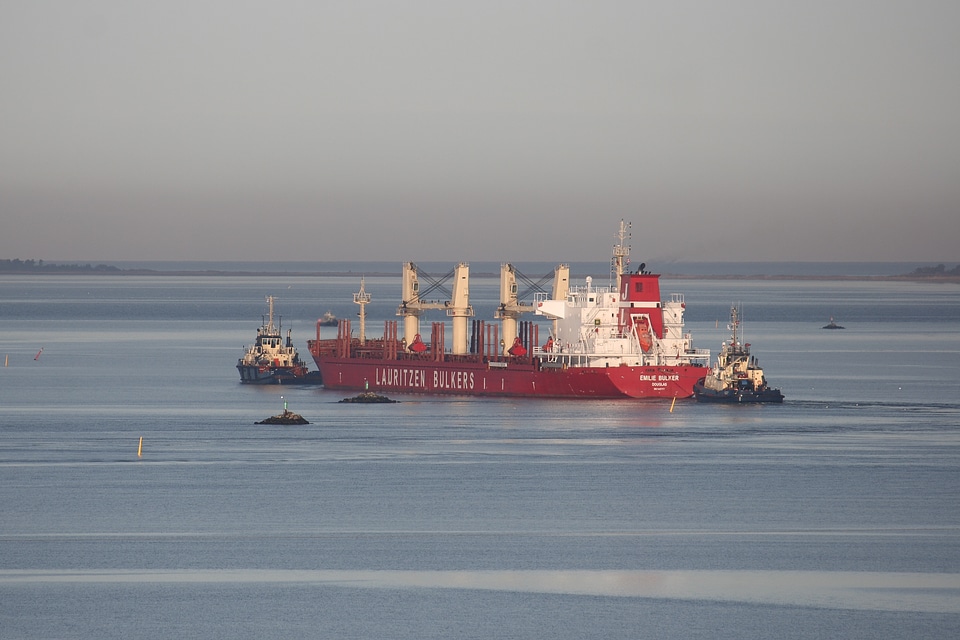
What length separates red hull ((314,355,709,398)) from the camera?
83.9 meters

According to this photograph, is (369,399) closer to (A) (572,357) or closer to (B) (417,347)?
(B) (417,347)

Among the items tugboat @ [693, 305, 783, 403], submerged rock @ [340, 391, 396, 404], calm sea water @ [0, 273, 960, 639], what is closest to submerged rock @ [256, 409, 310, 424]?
calm sea water @ [0, 273, 960, 639]

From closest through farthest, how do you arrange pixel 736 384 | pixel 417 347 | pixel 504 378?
pixel 736 384
pixel 504 378
pixel 417 347

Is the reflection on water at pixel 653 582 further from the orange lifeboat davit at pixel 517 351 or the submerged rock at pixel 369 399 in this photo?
the orange lifeboat davit at pixel 517 351

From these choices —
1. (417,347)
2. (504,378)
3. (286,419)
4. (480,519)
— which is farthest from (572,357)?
(480,519)

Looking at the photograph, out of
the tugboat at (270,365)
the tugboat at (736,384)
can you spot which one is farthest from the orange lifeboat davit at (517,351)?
the tugboat at (270,365)

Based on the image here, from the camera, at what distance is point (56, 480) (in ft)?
185

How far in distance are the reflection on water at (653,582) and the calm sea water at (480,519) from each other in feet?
0.34

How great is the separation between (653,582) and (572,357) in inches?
1845

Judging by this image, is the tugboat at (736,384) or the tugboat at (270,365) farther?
the tugboat at (270,365)

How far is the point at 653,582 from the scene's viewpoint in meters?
41.1

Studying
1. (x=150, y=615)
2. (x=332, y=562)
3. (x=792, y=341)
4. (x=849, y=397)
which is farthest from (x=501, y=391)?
(x=792, y=341)

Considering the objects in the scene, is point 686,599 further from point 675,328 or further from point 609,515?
point 675,328

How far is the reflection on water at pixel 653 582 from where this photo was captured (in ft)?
129
